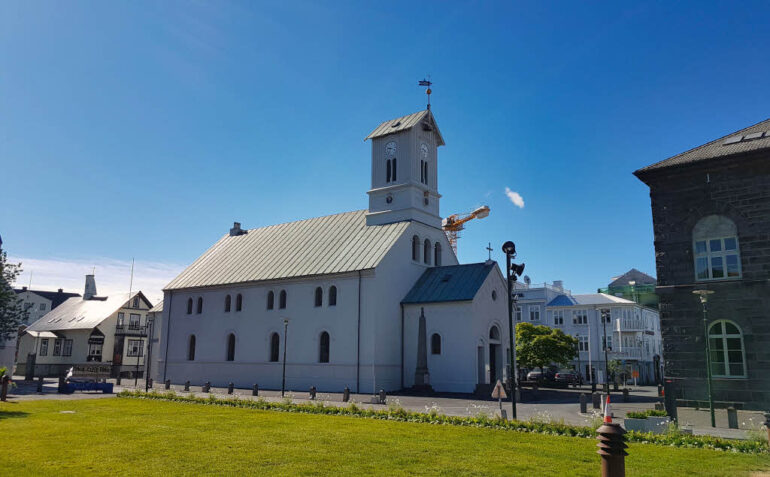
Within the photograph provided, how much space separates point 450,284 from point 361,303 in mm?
6618

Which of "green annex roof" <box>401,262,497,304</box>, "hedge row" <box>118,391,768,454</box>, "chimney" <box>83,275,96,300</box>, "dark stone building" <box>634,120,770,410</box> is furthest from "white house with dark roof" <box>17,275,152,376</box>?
"dark stone building" <box>634,120,770,410</box>

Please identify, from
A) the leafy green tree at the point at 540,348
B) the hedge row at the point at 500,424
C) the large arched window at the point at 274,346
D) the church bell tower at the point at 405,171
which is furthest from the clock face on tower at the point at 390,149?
the hedge row at the point at 500,424

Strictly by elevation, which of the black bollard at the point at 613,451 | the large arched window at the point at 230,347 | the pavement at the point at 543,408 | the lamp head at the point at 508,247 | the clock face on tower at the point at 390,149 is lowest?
the pavement at the point at 543,408

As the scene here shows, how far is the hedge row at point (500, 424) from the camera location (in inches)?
615

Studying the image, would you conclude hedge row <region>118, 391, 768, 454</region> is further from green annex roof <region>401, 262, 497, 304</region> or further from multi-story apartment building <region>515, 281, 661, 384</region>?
multi-story apartment building <region>515, 281, 661, 384</region>

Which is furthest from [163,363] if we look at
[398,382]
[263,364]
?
[398,382]

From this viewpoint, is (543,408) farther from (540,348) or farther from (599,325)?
Answer: (599,325)

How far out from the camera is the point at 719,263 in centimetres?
2330

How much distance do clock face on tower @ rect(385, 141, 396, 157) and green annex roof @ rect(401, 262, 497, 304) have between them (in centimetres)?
1044

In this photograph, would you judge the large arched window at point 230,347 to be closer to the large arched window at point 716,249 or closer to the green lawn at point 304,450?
the green lawn at point 304,450

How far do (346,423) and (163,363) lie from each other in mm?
38179

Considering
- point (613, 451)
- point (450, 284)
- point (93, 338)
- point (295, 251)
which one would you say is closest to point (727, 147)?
point (450, 284)

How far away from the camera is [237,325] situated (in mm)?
47625

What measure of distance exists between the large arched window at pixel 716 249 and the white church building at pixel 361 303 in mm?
16195
